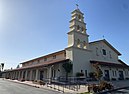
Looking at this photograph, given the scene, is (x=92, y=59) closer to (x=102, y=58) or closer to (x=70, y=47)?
(x=102, y=58)

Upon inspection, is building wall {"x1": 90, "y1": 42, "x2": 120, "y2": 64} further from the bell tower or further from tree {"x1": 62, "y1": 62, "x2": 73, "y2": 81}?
tree {"x1": 62, "y1": 62, "x2": 73, "y2": 81}

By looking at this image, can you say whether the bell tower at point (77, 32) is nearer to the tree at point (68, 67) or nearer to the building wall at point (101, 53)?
the building wall at point (101, 53)

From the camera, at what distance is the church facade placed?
80.1 feet

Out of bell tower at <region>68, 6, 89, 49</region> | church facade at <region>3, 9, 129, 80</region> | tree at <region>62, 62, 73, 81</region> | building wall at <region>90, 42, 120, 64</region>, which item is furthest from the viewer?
building wall at <region>90, 42, 120, 64</region>

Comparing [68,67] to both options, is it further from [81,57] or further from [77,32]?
[77,32]

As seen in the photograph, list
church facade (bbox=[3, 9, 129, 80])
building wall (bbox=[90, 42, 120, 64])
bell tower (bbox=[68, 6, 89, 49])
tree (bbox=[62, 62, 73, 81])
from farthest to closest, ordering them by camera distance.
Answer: building wall (bbox=[90, 42, 120, 64])
bell tower (bbox=[68, 6, 89, 49])
church facade (bbox=[3, 9, 129, 80])
tree (bbox=[62, 62, 73, 81])

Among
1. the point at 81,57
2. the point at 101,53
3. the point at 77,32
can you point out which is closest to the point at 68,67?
the point at 81,57

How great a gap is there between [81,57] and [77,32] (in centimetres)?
492

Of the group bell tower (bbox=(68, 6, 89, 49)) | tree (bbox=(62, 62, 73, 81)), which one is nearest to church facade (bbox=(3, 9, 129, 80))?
bell tower (bbox=(68, 6, 89, 49))

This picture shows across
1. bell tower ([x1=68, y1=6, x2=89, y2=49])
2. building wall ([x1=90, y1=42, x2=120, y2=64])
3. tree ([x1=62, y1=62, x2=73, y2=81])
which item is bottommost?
tree ([x1=62, y1=62, x2=73, y2=81])

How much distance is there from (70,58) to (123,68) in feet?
51.7

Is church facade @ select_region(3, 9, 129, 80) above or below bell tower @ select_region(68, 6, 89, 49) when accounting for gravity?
below

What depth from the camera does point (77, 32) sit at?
86.9 feet

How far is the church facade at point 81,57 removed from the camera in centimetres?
2441
